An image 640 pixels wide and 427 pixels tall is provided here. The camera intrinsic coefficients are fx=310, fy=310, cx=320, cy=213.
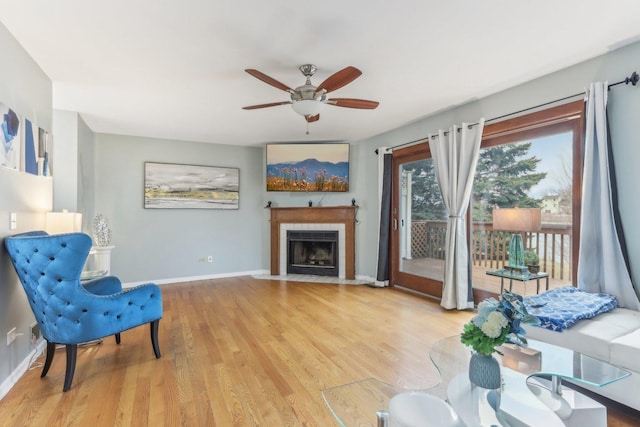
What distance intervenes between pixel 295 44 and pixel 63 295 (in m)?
2.40

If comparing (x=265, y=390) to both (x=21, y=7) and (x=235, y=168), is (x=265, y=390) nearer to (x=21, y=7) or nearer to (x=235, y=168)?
(x=21, y=7)

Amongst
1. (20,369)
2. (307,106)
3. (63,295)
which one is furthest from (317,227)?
(20,369)

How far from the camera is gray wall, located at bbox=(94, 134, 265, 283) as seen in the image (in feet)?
16.2

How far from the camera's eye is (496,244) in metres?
3.72

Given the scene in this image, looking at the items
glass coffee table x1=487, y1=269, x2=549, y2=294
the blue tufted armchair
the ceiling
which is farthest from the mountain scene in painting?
the blue tufted armchair

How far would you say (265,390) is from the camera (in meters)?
2.09

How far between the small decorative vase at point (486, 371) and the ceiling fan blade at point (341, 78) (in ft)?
6.43

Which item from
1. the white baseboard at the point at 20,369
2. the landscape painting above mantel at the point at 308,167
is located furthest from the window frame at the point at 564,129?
the white baseboard at the point at 20,369

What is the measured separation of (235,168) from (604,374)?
5447 mm

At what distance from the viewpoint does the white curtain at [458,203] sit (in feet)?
11.9

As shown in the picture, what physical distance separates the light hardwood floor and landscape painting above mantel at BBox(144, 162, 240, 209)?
1958mm

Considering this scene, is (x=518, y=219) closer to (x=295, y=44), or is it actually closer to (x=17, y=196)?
(x=295, y=44)

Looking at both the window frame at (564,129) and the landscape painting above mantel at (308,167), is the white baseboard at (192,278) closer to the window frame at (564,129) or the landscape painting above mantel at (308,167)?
the landscape painting above mantel at (308,167)

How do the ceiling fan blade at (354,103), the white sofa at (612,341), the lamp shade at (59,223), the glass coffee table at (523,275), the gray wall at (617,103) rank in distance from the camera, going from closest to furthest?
→ 1. the white sofa at (612,341)
2. the gray wall at (617,103)
3. the lamp shade at (59,223)
4. the ceiling fan blade at (354,103)
5. the glass coffee table at (523,275)
